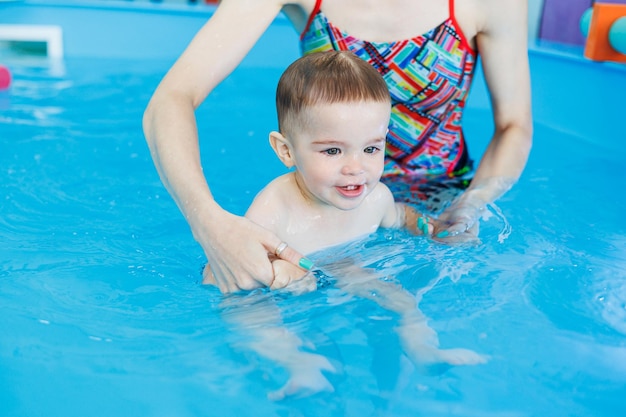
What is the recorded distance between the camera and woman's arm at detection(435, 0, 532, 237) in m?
2.45

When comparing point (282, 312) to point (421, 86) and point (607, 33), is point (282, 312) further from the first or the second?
point (607, 33)

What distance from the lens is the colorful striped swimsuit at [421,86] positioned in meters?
2.49

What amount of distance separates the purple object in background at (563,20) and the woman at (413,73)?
9.97 ft

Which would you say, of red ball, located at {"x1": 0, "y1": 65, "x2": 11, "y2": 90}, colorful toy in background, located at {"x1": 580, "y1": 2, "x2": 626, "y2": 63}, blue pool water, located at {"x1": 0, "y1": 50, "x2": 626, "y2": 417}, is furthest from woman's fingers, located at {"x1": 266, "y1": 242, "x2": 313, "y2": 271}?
red ball, located at {"x1": 0, "y1": 65, "x2": 11, "y2": 90}

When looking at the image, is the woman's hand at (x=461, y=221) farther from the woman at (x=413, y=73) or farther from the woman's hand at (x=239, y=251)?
the woman's hand at (x=239, y=251)

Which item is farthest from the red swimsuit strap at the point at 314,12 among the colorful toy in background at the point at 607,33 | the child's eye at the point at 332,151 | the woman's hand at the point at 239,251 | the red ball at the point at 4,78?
the red ball at the point at 4,78

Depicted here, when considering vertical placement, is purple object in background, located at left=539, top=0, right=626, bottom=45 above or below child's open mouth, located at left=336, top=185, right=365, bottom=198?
above

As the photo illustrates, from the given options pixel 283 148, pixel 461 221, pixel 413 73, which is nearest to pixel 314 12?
pixel 413 73

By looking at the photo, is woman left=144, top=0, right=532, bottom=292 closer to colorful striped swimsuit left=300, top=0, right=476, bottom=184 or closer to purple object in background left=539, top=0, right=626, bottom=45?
colorful striped swimsuit left=300, top=0, right=476, bottom=184

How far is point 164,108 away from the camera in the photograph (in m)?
2.07

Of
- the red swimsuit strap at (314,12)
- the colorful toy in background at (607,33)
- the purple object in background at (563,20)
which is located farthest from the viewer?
the purple object in background at (563,20)

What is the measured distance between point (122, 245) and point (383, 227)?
0.90 metres

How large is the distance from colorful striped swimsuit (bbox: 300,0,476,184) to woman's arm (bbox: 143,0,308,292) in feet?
0.90

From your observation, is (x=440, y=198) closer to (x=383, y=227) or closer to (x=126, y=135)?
(x=383, y=227)
